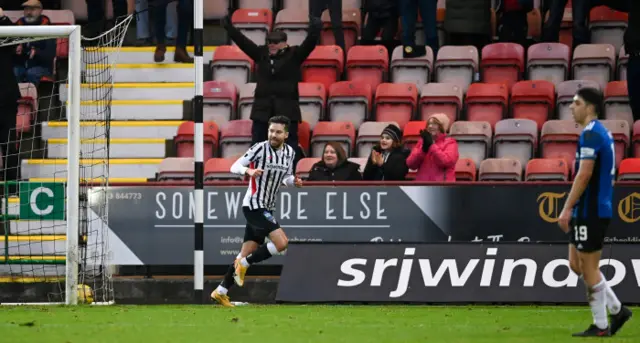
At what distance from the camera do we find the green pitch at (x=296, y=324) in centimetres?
888

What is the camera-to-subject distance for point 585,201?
9.09 metres

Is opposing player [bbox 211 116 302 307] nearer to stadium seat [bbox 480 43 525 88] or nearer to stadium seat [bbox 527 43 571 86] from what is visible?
stadium seat [bbox 480 43 525 88]

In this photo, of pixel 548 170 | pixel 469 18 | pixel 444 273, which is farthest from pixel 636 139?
pixel 444 273

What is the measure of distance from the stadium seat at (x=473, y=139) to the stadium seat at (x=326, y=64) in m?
2.29

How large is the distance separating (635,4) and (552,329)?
24.2 feet

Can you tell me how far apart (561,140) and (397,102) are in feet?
7.34

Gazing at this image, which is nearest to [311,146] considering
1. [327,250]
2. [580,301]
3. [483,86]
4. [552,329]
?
[483,86]

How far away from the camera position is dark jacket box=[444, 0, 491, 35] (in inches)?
689

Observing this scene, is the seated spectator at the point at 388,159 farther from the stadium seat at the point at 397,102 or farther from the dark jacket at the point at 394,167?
the stadium seat at the point at 397,102

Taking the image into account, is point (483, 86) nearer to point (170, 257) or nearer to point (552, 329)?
point (170, 257)

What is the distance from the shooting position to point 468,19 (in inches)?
699

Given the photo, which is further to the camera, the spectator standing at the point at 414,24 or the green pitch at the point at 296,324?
the spectator standing at the point at 414,24

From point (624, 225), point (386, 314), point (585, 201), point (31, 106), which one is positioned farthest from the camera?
point (31, 106)

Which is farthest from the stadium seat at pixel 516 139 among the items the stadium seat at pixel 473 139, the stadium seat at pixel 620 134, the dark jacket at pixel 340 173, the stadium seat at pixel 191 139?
the stadium seat at pixel 191 139
